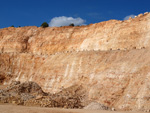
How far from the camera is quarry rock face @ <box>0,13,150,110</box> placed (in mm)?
20562

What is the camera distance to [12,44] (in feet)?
172

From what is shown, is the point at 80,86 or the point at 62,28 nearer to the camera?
the point at 80,86

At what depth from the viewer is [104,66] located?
25.1 meters

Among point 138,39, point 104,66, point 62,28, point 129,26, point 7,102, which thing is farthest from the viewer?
point 62,28

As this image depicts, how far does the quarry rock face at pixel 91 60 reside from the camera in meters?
20.6

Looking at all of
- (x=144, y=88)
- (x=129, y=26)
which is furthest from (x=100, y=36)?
(x=144, y=88)

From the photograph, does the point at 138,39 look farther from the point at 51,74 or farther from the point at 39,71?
the point at 39,71

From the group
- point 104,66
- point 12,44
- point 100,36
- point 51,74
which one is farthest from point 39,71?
point 12,44

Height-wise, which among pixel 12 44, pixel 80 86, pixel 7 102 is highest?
pixel 12 44

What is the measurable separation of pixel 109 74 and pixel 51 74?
1275 centimetres

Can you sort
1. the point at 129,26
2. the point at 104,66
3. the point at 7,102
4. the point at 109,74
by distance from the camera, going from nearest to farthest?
the point at 7,102 → the point at 109,74 → the point at 104,66 → the point at 129,26

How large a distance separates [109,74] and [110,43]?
12848 millimetres

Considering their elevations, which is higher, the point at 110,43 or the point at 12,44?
the point at 12,44

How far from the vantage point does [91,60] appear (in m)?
28.2
